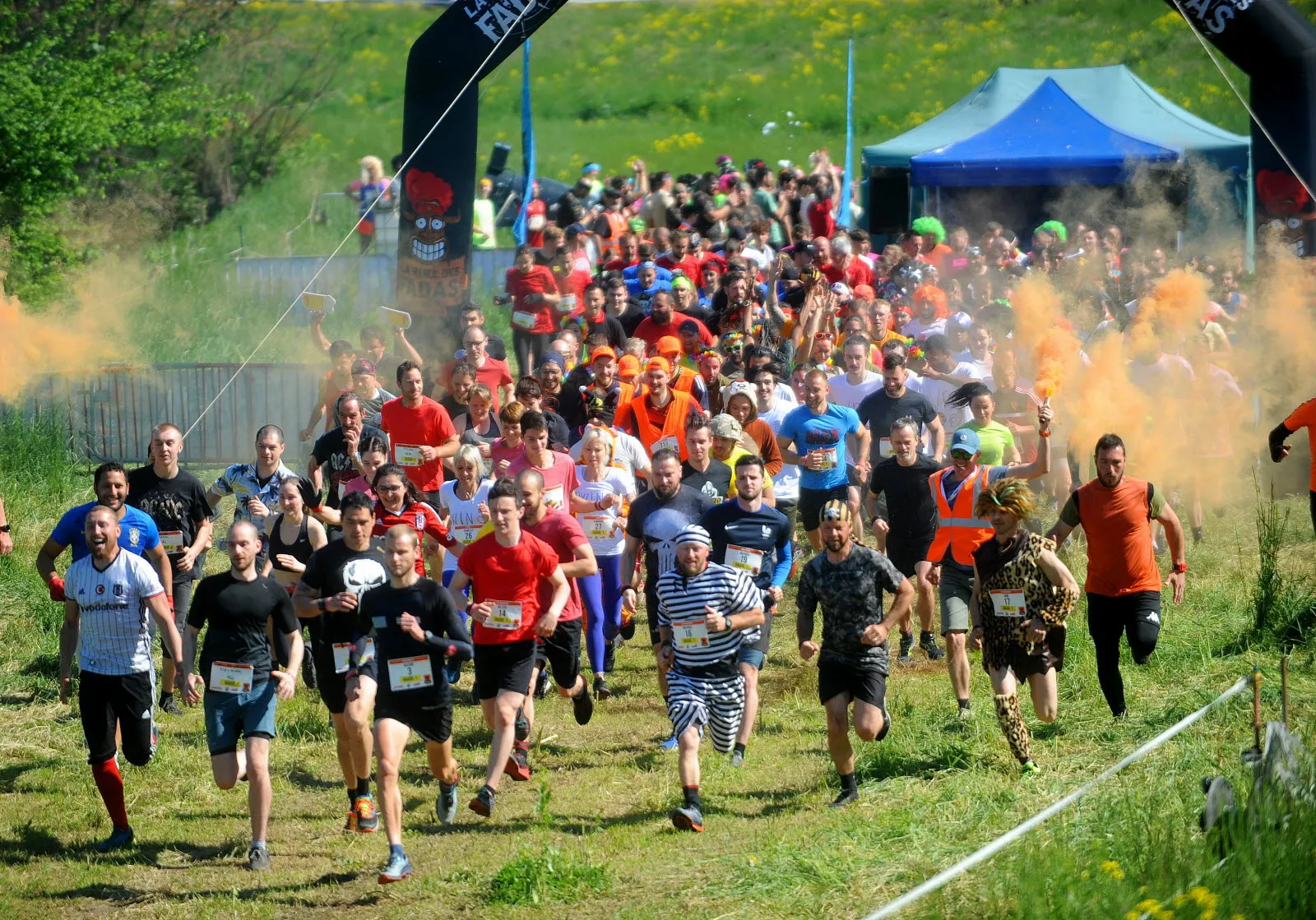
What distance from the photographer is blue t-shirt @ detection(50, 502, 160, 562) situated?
29.6 feet

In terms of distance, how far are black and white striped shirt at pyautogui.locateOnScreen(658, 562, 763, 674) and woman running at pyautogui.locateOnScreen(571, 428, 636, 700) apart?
1.87 meters

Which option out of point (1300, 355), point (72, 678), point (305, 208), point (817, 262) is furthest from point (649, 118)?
point (72, 678)

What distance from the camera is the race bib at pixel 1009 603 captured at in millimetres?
8602

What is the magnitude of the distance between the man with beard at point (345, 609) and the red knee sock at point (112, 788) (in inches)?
44.7

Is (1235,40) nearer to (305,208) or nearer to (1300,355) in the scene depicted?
(1300,355)

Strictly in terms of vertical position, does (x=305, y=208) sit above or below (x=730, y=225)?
above

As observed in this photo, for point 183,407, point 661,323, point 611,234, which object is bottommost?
point 183,407

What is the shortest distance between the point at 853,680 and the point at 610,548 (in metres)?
2.62

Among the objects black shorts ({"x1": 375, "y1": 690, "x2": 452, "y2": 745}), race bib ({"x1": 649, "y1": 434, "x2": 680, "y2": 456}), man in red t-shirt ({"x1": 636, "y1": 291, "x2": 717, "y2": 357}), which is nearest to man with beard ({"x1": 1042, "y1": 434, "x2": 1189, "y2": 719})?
race bib ({"x1": 649, "y1": 434, "x2": 680, "y2": 456})

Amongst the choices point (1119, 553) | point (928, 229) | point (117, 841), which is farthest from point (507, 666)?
point (928, 229)

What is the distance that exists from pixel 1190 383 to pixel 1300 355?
2401 millimetres

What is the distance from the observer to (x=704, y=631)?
8.23 m

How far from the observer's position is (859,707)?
8297 millimetres

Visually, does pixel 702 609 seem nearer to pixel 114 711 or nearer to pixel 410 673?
pixel 410 673
